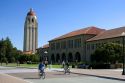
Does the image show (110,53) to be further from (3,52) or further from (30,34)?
(30,34)

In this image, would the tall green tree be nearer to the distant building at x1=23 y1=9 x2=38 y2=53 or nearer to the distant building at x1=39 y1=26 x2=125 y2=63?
the distant building at x1=39 y1=26 x2=125 y2=63

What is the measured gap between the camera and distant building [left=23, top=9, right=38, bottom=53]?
184 m

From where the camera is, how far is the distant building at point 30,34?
184m

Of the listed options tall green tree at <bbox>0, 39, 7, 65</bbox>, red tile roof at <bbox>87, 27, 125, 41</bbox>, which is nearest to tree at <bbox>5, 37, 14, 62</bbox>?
tall green tree at <bbox>0, 39, 7, 65</bbox>

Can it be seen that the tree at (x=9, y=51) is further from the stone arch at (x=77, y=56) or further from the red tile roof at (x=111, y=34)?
the red tile roof at (x=111, y=34)

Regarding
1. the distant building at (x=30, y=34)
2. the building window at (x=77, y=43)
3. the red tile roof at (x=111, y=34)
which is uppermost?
the distant building at (x=30, y=34)

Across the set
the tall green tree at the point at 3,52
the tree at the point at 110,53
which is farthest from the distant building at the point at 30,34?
the tree at the point at 110,53

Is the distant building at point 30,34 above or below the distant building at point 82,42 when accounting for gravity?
above

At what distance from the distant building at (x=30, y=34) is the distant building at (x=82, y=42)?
56.0m

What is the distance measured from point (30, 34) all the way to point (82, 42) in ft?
267

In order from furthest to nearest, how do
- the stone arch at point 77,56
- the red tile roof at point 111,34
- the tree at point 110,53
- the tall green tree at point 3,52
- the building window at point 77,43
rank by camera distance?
the tall green tree at point 3,52
the stone arch at point 77,56
the building window at point 77,43
the red tile roof at point 111,34
the tree at point 110,53

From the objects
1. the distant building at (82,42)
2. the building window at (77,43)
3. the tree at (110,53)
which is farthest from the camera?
the building window at (77,43)

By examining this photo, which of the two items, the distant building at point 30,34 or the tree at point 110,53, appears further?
the distant building at point 30,34

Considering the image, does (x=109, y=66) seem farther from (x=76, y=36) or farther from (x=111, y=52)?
(x=76, y=36)
